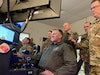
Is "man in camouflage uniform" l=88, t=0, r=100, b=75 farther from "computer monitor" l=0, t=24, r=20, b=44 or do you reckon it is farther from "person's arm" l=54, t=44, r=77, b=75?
"computer monitor" l=0, t=24, r=20, b=44

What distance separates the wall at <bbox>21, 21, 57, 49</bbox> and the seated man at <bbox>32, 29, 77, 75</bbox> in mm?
5506

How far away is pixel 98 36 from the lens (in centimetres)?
191

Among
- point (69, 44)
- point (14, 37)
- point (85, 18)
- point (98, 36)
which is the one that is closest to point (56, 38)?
point (69, 44)

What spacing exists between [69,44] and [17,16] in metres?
0.78

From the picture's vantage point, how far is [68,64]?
2.01 m

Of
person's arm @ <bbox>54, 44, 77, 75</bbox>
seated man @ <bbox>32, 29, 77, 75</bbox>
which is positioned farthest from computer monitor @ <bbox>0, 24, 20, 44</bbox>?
person's arm @ <bbox>54, 44, 77, 75</bbox>

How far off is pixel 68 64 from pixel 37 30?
630cm

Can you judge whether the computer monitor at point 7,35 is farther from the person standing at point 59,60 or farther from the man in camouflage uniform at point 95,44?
the man in camouflage uniform at point 95,44

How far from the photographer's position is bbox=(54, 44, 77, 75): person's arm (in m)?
1.97

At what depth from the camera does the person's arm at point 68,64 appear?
1.97 m

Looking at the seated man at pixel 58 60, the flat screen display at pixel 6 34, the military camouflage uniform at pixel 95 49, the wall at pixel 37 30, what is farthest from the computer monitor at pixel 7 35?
the wall at pixel 37 30

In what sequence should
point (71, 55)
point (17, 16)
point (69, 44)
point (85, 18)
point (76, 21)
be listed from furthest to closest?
point (76, 21), point (85, 18), point (69, 44), point (71, 55), point (17, 16)

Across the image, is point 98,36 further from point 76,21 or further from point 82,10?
point 76,21

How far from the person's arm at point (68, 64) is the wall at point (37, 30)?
225 inches
